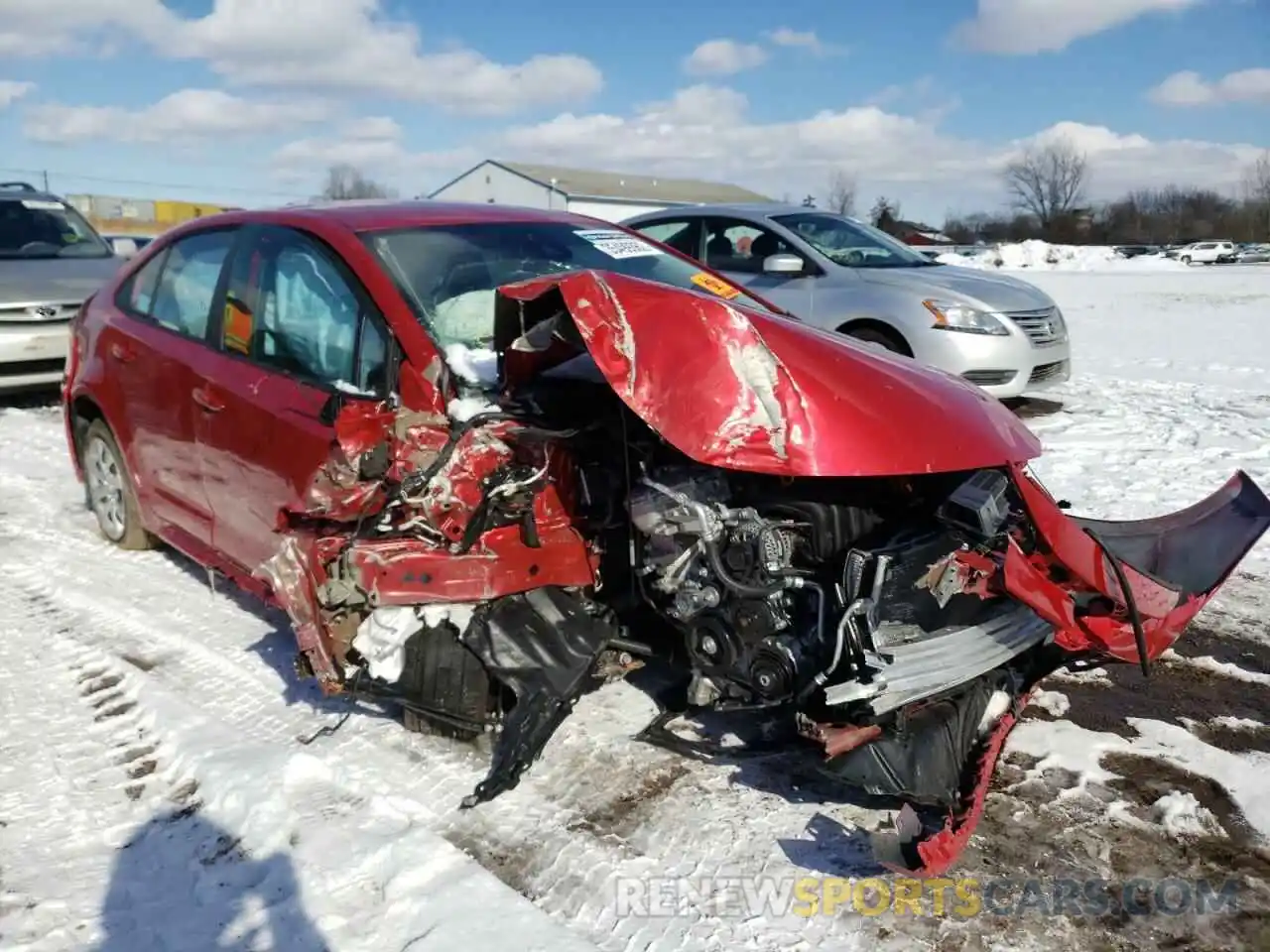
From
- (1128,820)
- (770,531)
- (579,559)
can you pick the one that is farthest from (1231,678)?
(579,559)

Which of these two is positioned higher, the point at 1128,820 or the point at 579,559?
the point at 579,559

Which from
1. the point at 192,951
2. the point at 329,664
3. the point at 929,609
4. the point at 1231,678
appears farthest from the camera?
the point at 1231,678

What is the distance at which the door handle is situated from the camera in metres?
3.87

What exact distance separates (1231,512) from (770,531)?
1.81 metres

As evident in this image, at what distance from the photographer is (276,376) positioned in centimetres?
365

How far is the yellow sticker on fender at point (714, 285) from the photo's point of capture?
4176mm

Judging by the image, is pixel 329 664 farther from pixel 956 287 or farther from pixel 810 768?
pixel 956 287

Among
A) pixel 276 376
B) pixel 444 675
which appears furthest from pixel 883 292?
pixel 444 675

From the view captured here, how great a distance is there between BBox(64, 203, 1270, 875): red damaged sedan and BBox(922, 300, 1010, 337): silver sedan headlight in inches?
149

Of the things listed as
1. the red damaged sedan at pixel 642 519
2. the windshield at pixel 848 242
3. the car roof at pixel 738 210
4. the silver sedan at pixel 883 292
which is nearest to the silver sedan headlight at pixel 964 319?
the silver sedan at pixel 883 292

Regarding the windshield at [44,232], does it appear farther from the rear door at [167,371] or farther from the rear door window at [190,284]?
the rear door window at [190,284]

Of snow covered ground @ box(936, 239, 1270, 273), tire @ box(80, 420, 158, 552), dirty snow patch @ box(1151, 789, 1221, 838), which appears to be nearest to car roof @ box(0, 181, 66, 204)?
tire @ box(80, 420, 158, 552)

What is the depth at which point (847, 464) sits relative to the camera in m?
2.56

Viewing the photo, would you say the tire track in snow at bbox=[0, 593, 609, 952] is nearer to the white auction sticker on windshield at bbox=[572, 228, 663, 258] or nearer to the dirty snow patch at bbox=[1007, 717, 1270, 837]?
the dirty snow patch at bbox=[1007, 717, 1270, 837]
